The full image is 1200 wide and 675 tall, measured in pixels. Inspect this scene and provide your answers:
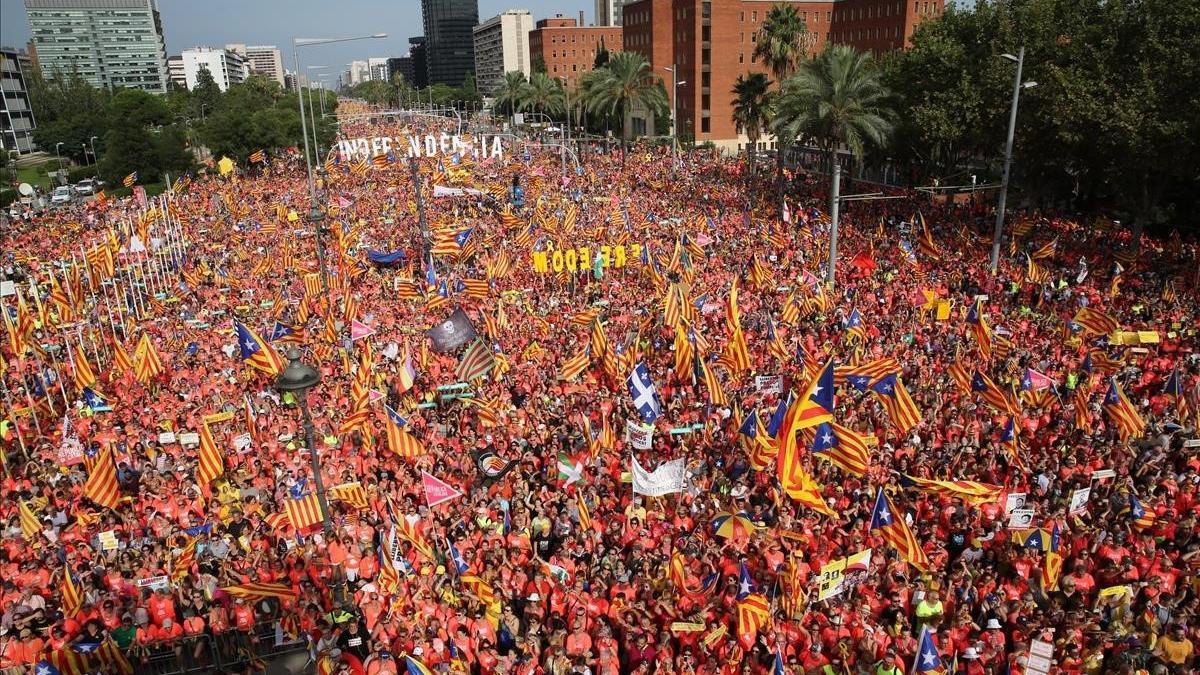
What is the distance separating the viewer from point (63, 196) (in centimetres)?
6047

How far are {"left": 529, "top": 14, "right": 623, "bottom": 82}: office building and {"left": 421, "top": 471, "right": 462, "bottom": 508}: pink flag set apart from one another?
422ft

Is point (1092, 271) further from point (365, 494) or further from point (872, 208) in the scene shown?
point (365, 494)

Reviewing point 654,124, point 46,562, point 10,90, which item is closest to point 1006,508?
point 46,562

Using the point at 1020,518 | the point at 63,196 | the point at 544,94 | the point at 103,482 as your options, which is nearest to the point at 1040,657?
the point at 1020,518

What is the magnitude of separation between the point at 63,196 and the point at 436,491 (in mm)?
62146

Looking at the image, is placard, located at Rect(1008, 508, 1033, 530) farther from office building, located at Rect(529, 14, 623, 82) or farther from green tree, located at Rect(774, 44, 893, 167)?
office building, located at Rect(529, 14, 623, 82)

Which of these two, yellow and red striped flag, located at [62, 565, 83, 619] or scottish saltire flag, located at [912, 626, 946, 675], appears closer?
scottish saltire flag, located at [912, 626, 946, 675]

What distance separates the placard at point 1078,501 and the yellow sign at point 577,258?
16.5 metres

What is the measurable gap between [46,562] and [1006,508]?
46.1 feet

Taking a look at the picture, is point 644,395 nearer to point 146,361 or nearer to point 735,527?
point 735,527

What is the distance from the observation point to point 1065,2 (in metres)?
32.5

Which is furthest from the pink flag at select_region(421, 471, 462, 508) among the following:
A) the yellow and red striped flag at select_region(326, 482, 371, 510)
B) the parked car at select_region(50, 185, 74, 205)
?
the parked car at select_region(50, 185, 74, 205)

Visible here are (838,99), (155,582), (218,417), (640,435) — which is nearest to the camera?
(155,582)

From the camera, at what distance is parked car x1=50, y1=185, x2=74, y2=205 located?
57922 mm
